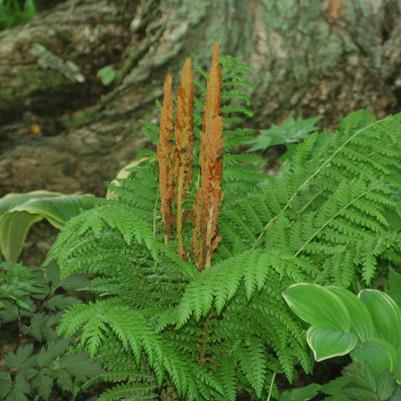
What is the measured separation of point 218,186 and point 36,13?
3962mm

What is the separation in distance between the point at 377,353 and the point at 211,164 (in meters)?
0.60

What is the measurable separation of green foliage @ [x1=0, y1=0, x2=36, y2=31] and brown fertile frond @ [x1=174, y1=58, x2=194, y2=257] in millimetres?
3486

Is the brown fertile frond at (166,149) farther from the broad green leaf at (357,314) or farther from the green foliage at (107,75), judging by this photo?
the green foliage at (107,75)

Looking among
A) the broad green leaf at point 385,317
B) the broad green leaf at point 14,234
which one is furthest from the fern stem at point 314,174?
the broad green leaf at point 14,234

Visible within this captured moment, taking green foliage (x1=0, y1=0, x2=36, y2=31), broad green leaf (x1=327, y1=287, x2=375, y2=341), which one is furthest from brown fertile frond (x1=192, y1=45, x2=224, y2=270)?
green foliage (x1=0, y1=0, x2=36, y2=31)

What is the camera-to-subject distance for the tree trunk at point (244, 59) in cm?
378

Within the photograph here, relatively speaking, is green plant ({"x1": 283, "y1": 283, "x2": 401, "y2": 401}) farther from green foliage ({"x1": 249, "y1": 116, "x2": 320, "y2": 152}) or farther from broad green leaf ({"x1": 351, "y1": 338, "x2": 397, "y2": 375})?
green foliage ({"x1": 249, "y1": 116, "x2": 320, "y2": 152})

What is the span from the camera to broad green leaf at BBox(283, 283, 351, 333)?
169 centimetres

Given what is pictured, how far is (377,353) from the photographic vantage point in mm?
1710

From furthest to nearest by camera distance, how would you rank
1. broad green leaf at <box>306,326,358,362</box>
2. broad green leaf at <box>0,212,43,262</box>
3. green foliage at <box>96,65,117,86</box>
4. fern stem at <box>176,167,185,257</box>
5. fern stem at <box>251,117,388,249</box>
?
green foliage at <box>96,65,117,86</box>, broad green leaf at <box>0,212,43,262</box>, fern stem at <box>251,117,388,249</box>, fern stem at <box>176,167,185,257</box>, broad green leaf at <box>306,326,358,362</box>

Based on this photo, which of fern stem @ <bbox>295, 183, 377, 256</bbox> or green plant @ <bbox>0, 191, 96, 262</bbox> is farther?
green plant @ <bbox>0, 191, 96, 262</bbox>

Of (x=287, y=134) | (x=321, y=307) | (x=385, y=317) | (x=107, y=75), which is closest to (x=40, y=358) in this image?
(x=321, y=307)

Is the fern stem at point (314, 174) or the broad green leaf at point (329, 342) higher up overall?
the fern stem at point (314, 174)

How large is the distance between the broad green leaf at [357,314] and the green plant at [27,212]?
63.0 inches
